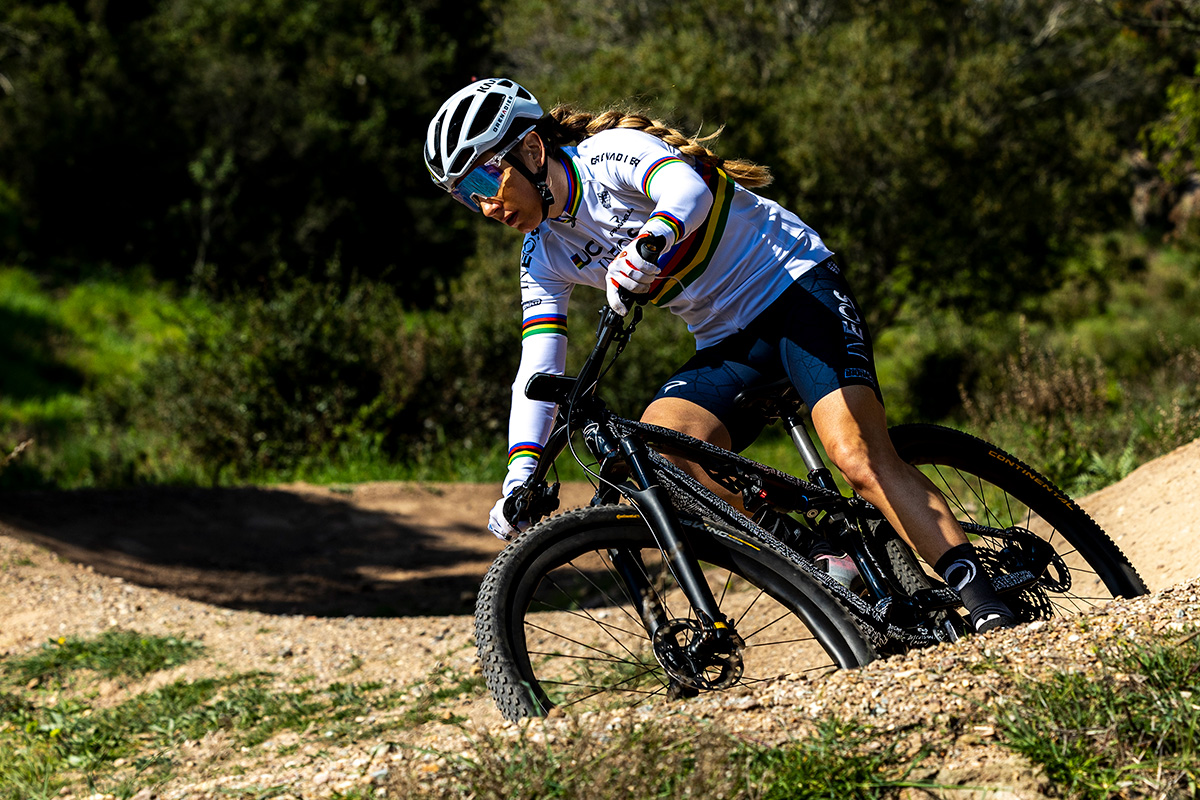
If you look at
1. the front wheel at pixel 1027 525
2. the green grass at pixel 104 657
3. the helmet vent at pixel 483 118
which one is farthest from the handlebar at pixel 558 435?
the green grass at pixel 104 657

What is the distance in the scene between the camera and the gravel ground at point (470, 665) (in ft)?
7.26

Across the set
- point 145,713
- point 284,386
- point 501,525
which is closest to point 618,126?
point 501,525

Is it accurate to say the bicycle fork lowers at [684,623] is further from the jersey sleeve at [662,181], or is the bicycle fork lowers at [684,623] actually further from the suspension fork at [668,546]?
the jersey sleeve at [662,181]

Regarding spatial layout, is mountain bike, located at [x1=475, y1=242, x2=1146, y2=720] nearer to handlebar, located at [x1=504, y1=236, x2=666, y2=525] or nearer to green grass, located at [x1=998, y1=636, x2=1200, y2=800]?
handlebar, located at [x1=504, y1=236, x2=666, y2=525]

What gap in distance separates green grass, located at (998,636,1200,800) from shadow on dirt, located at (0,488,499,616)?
210 inches

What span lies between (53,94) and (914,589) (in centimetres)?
2144

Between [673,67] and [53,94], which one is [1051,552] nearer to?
[673,67]

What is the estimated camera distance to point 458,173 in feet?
9.77

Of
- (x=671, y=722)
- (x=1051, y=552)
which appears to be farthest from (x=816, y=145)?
(x=671, y=722)

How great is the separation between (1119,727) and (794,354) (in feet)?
4.51

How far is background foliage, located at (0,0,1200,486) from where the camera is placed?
11.2 metres

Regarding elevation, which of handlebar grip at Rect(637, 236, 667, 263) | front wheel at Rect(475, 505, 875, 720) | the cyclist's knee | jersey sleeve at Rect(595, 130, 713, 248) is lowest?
front wheel at Rect(475, 505, 875, 720)

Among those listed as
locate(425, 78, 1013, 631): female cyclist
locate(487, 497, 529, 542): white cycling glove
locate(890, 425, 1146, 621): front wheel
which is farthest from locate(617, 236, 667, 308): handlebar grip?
locate(890, 425, 1146, 621): front wheel

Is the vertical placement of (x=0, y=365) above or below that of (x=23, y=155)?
below
